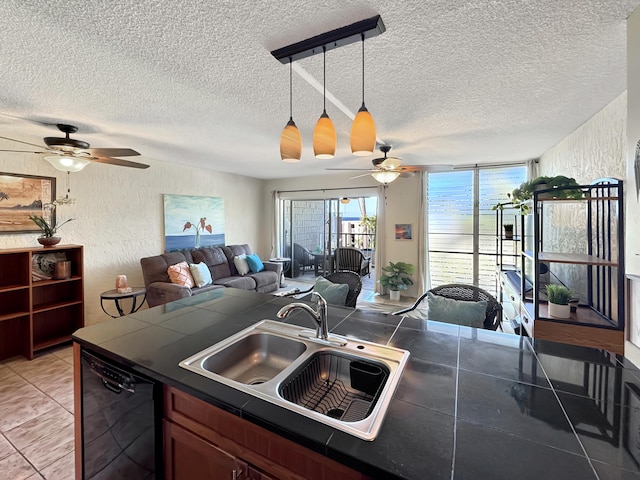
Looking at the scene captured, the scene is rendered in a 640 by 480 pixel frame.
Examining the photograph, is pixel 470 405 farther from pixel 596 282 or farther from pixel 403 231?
pixel 403 231

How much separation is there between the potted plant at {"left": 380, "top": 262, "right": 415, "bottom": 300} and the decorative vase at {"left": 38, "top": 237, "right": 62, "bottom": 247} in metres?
4.60

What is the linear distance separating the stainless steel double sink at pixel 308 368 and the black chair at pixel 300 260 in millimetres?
5085

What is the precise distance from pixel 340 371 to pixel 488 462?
0.69 m

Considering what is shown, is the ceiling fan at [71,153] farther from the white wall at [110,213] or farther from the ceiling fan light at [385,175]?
the ceiling fan light at [385,175]

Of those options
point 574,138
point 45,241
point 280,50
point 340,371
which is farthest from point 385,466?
point 45,241

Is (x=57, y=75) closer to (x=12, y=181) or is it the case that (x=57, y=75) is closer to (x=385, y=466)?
(x=12, y=181)

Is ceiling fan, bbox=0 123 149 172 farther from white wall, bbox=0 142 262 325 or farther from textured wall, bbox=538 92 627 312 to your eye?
textured wall, bbox=538 92 627 312

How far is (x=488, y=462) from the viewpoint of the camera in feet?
2.27

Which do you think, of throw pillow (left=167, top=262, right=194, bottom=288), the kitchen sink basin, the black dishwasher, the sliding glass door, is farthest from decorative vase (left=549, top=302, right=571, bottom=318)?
the sliding glass door

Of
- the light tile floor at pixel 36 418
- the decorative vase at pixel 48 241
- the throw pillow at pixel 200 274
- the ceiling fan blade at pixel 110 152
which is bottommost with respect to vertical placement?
the light tile floor at pixel 36 418

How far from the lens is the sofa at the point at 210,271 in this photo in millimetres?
3746

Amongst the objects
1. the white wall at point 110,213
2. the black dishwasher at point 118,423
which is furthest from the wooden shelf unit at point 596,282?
the white wall at point 110,213

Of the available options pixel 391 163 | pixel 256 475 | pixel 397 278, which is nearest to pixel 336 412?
pixel 256 475

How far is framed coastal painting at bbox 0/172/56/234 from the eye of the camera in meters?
3.03
